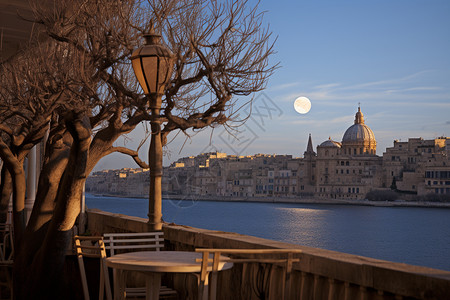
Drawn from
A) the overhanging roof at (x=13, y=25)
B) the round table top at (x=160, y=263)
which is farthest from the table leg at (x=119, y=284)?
the overhanging roof at (x=13, y=25)

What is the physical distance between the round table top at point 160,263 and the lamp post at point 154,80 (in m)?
1.45

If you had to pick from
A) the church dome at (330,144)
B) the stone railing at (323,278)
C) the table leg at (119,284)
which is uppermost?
the church dome at (330,144)

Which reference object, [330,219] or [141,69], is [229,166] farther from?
[141,69]

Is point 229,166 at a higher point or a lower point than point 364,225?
higher

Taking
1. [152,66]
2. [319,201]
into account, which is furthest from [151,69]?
[319,201]

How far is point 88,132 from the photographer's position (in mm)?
6965

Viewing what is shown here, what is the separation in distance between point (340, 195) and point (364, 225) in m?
53.9

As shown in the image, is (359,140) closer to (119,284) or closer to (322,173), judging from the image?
(322,173)

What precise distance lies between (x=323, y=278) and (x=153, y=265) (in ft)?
4.06

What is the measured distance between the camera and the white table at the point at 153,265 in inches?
157

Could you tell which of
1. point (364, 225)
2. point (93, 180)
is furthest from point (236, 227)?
point (93, 180)

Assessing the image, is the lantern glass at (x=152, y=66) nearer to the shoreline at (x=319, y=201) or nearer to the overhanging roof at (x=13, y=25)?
the overhanging roof at (x=13, y=25)

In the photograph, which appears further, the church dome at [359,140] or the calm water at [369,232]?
the church dome at [359,140]

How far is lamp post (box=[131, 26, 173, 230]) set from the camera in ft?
19.0
